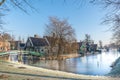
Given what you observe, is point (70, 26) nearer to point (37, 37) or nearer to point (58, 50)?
point (58, 50)

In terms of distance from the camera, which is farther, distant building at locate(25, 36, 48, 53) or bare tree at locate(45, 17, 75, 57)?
distant building at locate(25, 36, 48, 53)

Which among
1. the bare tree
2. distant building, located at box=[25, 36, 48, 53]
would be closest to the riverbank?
the bare tree

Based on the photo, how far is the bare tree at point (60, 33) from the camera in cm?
6244

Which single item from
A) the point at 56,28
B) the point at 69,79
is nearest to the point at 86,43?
the point at 56,28

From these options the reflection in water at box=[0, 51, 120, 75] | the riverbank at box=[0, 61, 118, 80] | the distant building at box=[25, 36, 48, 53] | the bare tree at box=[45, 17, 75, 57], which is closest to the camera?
the riverbank at box=[0, 61, 118, 80]

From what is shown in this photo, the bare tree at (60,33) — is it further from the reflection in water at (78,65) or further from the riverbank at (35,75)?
the riverbank at (35,75)

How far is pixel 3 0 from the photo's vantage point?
30.5ft

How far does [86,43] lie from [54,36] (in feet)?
205

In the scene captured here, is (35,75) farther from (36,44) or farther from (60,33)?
(36,44)

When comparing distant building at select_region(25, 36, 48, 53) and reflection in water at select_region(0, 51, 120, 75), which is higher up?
distant building at select_region(25, 36, 48, 53)

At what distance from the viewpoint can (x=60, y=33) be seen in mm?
63969

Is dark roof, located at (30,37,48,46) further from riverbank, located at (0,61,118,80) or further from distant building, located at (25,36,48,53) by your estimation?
riverbank, located at (0,61,118,80)

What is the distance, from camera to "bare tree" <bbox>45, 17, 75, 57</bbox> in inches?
2458

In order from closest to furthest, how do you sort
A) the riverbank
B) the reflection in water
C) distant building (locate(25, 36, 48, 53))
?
1. the riverbank
2. the reflection in water
3. distant building (locate(25, 36, 48, 53))
